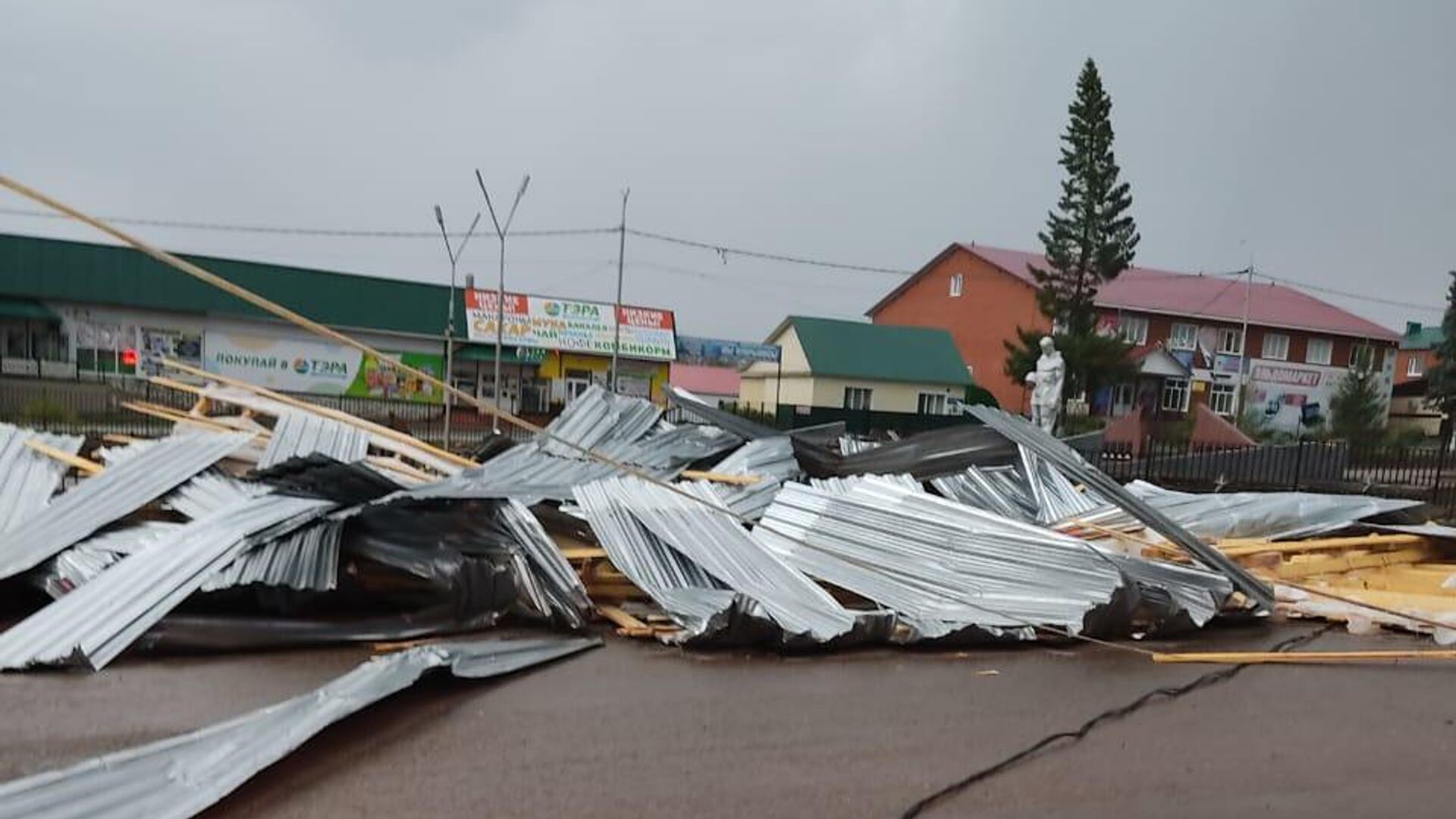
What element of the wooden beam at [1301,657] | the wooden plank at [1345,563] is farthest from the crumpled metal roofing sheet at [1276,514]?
the wooden beam at [1301,657]

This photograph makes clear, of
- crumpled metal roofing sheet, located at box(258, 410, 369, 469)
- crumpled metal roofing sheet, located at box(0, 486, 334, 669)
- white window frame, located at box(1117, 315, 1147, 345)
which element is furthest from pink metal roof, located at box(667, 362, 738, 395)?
crumpled metal roofing sheet, located at box(0, 486, 334, 669)

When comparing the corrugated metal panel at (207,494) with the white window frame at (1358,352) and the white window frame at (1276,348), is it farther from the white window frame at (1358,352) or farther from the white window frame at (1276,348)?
the white window frame at (1358,352)

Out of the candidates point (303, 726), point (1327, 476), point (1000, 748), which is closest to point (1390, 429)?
point (1327, 476)

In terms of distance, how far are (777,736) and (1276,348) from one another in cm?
4459

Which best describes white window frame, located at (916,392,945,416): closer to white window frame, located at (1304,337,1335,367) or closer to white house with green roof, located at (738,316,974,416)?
white house with green roof, located at (738,316,974,416)

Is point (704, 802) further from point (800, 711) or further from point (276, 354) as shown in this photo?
point (276, 354)

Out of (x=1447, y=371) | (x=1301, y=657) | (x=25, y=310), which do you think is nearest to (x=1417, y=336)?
(x=1447, y=371)

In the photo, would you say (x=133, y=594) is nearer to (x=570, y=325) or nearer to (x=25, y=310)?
(x=570, y=325)

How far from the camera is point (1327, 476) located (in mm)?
14062

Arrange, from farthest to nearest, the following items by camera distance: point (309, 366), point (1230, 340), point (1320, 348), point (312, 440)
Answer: point (1320, 348) < point (1230, 340) < point (309, 366) < point (312, 440)

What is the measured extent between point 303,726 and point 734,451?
17.6 ft

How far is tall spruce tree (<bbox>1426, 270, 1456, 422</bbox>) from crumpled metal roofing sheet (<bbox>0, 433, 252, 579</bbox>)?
39665 millimetres

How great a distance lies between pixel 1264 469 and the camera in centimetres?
1427

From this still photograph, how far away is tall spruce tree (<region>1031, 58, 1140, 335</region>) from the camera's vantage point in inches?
1201
